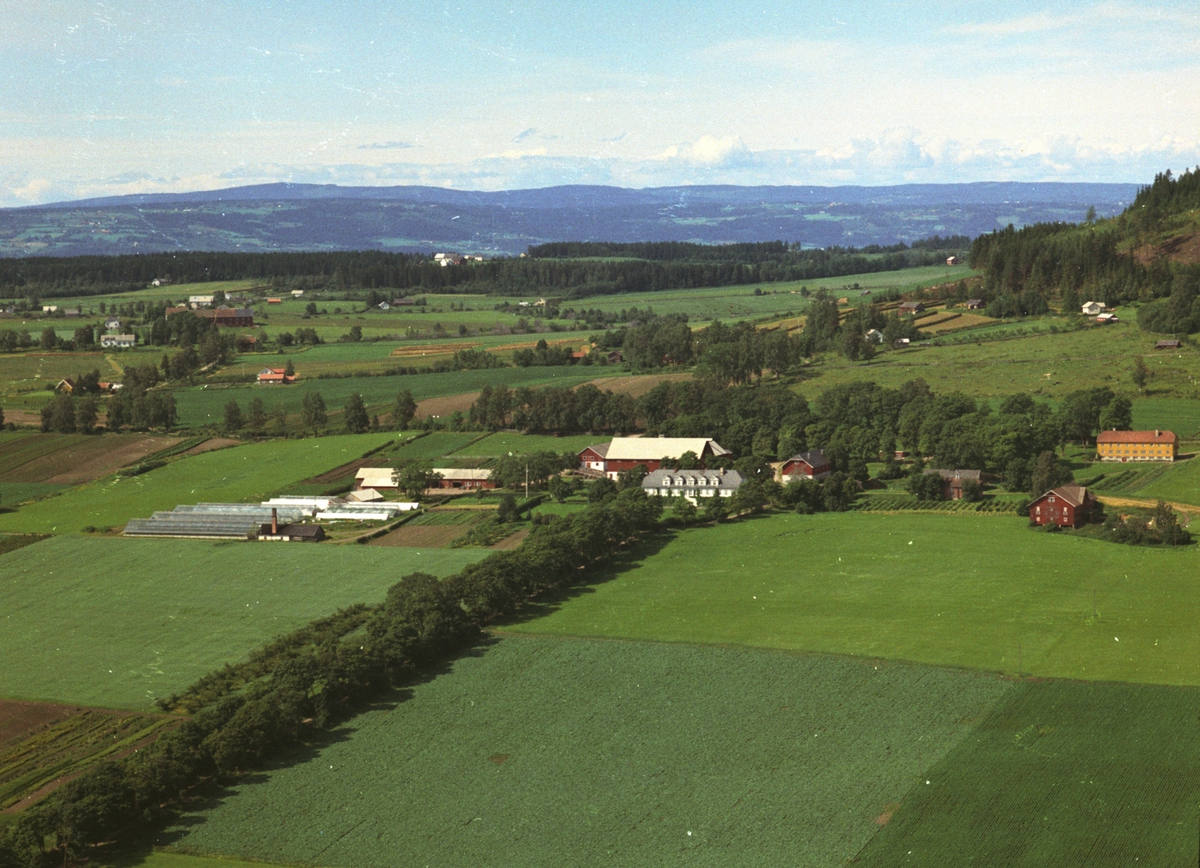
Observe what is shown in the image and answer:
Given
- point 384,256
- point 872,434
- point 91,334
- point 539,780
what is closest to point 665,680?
point 539,780

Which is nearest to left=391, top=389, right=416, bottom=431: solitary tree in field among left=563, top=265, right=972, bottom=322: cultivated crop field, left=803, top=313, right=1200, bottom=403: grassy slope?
left=803, top=313, right=1200, bottom=403: grassy slope

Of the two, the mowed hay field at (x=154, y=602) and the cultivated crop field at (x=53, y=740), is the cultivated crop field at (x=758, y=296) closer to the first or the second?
the mowed hay field at (x=154, y=602)

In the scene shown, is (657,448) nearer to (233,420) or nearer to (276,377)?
(233,420)

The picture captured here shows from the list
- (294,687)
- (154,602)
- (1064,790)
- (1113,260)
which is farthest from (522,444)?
(1113,260)

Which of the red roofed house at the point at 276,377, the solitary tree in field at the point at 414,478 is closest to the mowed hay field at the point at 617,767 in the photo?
the solitary tree in field at the point at 414,478

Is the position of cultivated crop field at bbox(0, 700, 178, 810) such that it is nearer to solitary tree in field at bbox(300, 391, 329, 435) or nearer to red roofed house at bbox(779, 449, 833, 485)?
red roofed house at bbox(779, 449, 833, 485)

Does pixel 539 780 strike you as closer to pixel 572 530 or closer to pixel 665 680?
pixel 665 680
